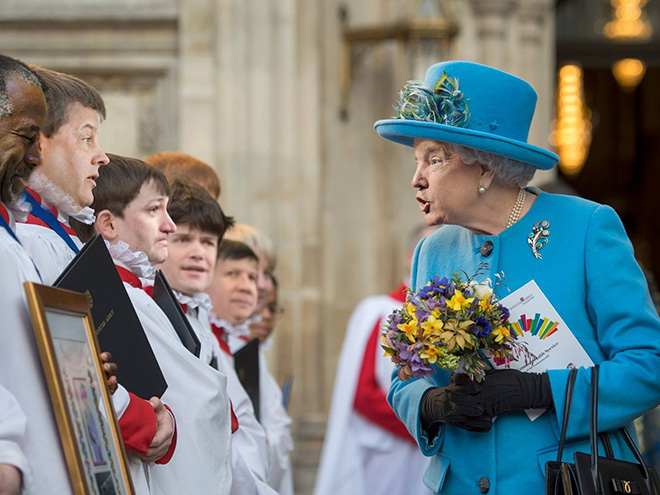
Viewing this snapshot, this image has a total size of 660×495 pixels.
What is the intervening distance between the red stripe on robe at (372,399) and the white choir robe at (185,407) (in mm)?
2672

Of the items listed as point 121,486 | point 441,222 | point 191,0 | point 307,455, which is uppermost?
point 191,0

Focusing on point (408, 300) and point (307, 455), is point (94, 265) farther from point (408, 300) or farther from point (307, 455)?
point (307, 455)

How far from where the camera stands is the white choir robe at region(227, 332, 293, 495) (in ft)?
15.5

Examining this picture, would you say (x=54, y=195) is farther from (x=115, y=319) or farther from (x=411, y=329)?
(x=411, y=329)

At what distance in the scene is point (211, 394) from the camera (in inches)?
126

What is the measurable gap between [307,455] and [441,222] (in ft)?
14.1

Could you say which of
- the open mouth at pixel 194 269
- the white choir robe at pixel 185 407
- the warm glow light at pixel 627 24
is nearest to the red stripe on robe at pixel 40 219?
the white choir robe at pixel 185 407

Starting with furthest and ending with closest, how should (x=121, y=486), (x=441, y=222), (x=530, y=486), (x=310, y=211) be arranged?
(x=310, y=211), (x=441, y=222), (x=530, y=486), (x=121, y=486)

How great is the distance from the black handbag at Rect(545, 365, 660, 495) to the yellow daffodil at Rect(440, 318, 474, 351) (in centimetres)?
31

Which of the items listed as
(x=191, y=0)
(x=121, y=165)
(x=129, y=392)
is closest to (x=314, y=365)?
(x=191, y=0)

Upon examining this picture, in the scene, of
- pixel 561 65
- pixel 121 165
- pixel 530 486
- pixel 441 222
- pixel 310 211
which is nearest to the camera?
pixel 530 486

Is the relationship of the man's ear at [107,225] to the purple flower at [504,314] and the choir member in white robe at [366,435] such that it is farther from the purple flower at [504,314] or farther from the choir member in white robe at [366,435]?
the choir member in white robe at [366,435]

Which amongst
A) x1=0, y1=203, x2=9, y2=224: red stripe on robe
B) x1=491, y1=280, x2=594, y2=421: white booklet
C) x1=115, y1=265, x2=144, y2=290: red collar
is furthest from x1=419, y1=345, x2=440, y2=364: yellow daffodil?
x1=0, y1=203, x2=9, y2=224: red stripe on robe

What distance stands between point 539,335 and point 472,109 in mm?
660
